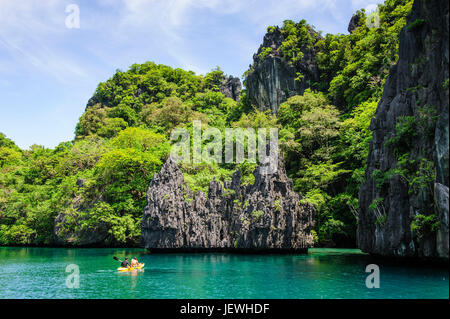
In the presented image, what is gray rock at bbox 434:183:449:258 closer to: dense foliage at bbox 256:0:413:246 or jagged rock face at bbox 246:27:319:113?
dense foliage at bbox 256:0:413:246

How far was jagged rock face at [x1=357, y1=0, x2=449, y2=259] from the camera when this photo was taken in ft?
42.2

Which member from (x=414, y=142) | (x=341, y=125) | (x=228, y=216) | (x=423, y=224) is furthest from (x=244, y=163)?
(x=423, y=224)

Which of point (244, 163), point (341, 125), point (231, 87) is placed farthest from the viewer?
point (231, 87)

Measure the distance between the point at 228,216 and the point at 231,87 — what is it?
Result: 3907 centimetres

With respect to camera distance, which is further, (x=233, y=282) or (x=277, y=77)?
(x=277, y=77)

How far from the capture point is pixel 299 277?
594 inches

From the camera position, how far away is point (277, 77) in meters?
42.7

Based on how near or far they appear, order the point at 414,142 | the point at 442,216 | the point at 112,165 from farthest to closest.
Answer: the point at 112,165 → the point at 414,142 → the point at 442,216

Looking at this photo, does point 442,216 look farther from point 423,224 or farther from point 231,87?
point 231,87

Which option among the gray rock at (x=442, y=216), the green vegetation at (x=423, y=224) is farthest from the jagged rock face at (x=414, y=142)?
the green vegetation at (x=423, y=224)

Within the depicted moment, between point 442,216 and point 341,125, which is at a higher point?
point 341,125

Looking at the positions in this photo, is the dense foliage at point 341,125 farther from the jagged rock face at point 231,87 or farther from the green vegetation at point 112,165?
the jagged rock face at point 231,87

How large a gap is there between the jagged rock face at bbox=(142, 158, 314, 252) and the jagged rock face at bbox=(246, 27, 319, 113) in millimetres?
17302

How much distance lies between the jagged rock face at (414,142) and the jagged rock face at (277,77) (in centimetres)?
2294
